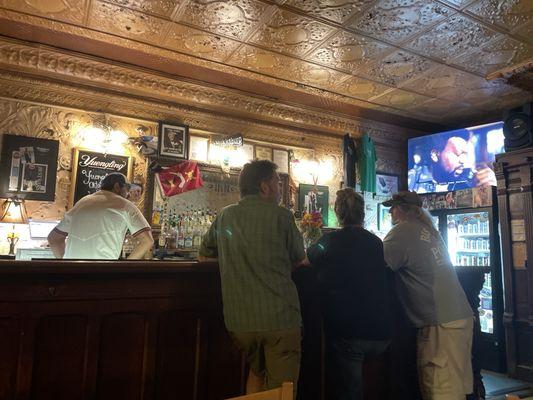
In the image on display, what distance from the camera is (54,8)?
3502mm

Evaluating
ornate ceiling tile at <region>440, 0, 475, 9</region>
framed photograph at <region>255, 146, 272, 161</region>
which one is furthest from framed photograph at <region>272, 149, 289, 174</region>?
ornate ceiling tile at <region>440, 0, 475, 9</region>

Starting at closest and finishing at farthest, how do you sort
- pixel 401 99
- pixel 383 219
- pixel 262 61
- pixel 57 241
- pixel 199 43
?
pixel 57 241, pixel 199 43, pixel 262 61, pixel 401 99, pixel 383 219

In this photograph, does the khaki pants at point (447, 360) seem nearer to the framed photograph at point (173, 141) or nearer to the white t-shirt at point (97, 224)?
the white t-shirt at point (97, 224)

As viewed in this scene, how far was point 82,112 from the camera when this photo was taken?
4.46 metres

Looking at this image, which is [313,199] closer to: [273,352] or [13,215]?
[13,215]

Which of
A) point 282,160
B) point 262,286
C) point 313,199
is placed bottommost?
point 262,286

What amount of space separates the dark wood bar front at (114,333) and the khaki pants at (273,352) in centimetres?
41

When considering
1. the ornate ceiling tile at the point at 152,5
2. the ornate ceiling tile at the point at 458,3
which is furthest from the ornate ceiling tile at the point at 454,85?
the ornate ceiling tile at the point at 152,5

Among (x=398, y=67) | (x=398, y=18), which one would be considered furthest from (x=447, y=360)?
(x=398, y=67)

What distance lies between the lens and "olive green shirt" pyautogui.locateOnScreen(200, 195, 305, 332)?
176 cm

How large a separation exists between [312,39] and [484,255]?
342 cm

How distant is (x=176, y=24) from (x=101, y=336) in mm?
2802

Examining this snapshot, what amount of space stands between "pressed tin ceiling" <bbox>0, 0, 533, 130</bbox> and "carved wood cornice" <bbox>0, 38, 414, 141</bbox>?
138 millimetres

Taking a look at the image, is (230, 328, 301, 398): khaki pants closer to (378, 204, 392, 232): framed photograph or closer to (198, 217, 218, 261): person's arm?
(198, 217, 218, 261): person's arm
